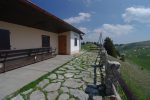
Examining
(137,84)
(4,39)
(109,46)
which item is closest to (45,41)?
(4,39)

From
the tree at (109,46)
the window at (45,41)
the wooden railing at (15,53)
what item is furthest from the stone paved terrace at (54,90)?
the tree at (109,46)

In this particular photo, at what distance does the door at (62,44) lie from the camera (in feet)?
50.0

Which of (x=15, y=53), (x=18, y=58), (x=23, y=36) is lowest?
(x=18, y=58)

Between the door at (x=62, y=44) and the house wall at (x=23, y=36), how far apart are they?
3.07m

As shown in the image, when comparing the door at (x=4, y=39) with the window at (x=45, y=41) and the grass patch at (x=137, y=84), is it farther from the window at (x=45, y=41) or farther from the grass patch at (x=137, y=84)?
the grass patch at (x=137, y=84)

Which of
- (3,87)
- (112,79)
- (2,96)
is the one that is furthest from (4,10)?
(112,79)

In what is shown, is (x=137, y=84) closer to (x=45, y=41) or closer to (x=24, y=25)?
(x=45, y=41)

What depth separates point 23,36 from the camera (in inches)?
364

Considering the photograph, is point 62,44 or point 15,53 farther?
point 62,44

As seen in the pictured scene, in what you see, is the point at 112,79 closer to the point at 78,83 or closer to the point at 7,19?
the point at 78,83

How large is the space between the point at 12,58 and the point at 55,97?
3.78 metres

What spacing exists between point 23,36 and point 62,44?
20.9 ft

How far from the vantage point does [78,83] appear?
205 inches

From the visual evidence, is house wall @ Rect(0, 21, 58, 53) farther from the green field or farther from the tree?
the green field
